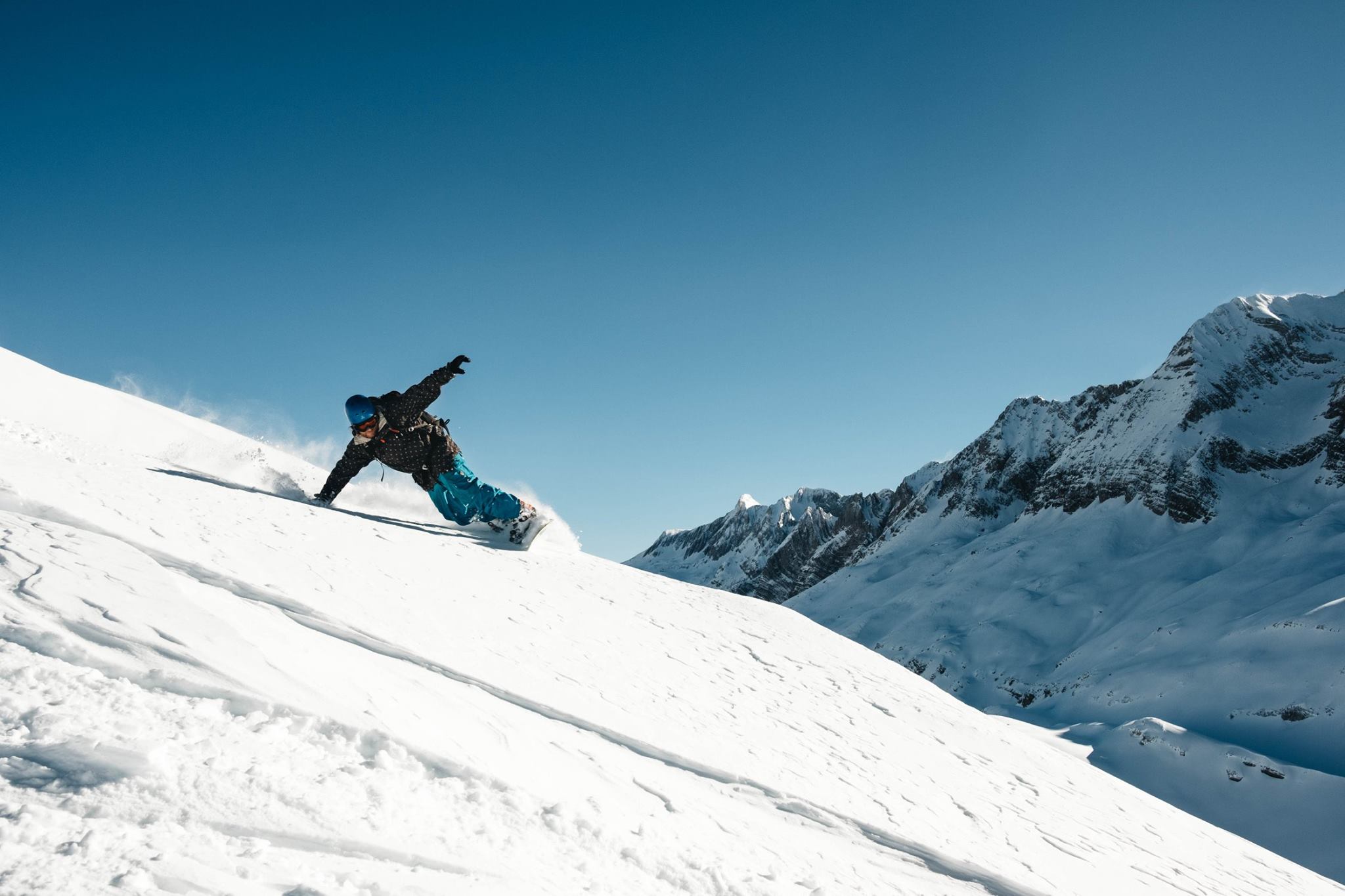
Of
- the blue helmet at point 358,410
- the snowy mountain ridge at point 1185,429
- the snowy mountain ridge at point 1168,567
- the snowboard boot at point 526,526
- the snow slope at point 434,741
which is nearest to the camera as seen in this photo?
the snow slope at point 434,741

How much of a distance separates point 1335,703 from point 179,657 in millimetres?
Result: 35114

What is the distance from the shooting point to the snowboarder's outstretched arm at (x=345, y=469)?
739cm

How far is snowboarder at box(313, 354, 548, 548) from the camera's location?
286 inches

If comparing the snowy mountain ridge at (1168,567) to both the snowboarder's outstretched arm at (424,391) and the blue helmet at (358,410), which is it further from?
the blue helmet at (358,410)

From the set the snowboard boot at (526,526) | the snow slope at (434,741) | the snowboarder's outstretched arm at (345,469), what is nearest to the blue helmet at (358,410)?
the snowboarder's outstretched arm at (345,469)

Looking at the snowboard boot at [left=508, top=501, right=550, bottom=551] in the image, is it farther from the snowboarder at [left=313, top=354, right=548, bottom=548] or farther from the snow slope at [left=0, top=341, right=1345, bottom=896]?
the snow slope at [left=0, top=341, right=1345, bottom=896]

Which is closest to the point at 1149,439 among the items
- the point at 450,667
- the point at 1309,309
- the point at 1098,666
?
the point at 1309,309

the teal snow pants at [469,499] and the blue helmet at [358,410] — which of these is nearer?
the blue helmet at [358,410]

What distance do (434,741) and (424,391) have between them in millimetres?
5249

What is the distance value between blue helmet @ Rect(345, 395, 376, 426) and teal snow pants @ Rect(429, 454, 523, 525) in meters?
1.08

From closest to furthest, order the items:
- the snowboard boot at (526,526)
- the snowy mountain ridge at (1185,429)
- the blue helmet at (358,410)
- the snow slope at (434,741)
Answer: the snow slope at (434,741) < the blue helmet at (358,410) < the snowboard boot at (526,526) < the snowy mountain ridge at (1185,429)

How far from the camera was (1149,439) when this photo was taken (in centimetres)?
5856

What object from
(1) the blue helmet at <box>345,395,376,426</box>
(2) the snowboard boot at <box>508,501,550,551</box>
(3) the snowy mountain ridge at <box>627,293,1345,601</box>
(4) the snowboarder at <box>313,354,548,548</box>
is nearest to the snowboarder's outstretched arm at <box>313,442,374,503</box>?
(4) the snowboarder at <box>313,354,548,548</box>

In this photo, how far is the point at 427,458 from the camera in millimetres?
7602
